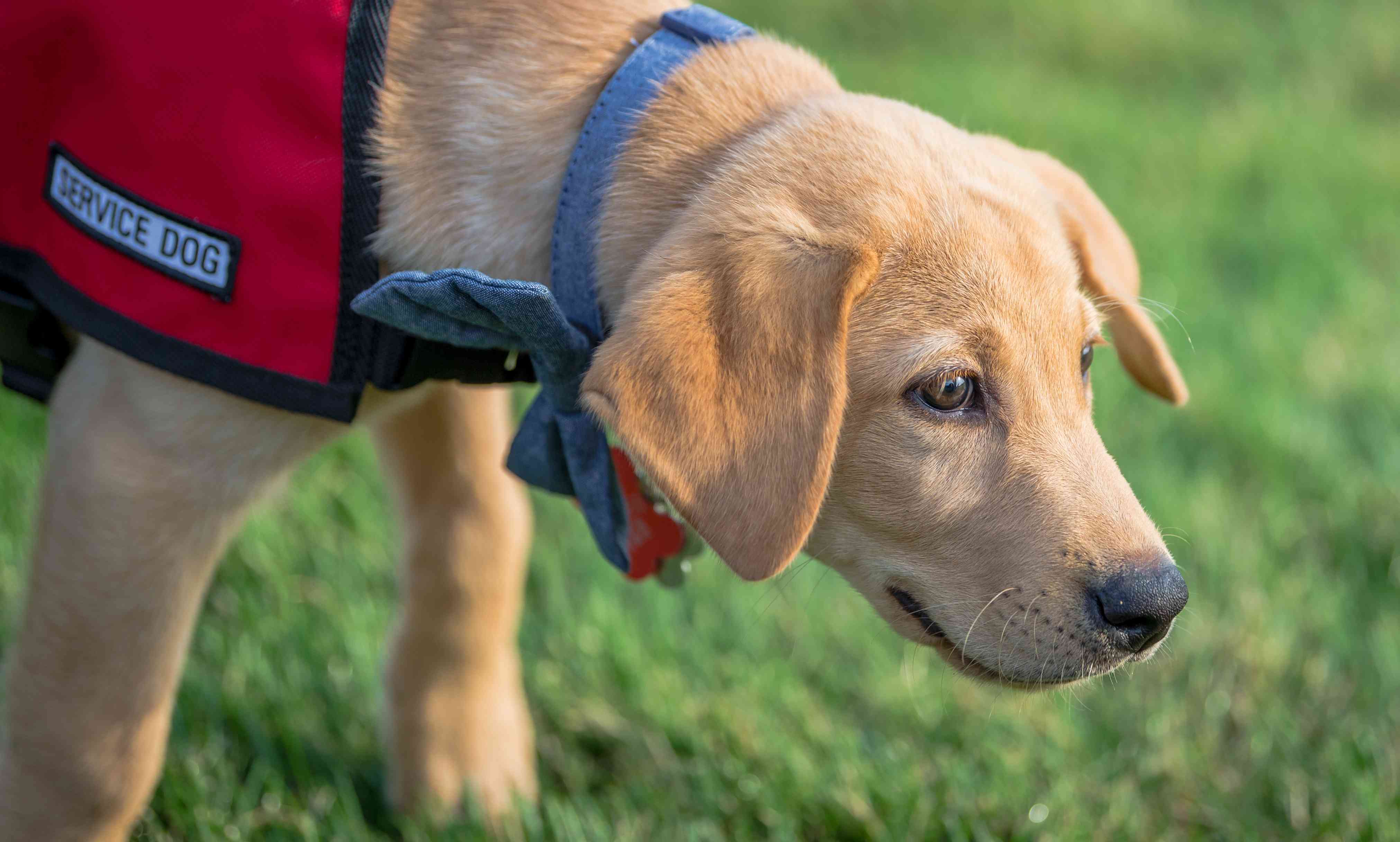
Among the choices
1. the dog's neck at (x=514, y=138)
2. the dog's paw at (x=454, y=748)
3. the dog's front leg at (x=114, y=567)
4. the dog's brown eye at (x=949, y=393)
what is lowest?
the dog's paw at (x=454, y=748)

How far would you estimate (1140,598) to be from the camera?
2055 millimetres

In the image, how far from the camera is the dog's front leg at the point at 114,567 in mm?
2199

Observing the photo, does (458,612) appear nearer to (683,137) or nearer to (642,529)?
(642,529)

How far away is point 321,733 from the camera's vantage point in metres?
3.25

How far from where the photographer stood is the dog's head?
1.96 m

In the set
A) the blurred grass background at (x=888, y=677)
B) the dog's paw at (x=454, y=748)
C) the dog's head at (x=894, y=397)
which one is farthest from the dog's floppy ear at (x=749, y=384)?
the dog's paw at (x=454, y=748)

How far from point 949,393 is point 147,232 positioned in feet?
4.28

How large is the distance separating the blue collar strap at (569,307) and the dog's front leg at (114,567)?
37 centimetres

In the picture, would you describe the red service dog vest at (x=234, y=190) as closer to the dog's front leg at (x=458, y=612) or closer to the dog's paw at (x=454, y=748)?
the dog's front leg at (x=458, y=612)

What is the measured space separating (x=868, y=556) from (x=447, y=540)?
3.87ft

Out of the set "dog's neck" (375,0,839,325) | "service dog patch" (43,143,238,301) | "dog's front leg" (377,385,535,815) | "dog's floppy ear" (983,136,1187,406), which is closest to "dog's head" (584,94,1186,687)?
"dog's neck" (375,0,839,325)

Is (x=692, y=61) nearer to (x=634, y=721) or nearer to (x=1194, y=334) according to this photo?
(x=634, y=721)

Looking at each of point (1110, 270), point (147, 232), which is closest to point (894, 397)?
point (1110, 270)

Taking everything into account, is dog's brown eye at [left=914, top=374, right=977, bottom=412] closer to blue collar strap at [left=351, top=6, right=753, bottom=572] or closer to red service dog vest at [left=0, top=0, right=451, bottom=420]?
blue collar strap at [left=351, top=6, right=753, bottom=572]
